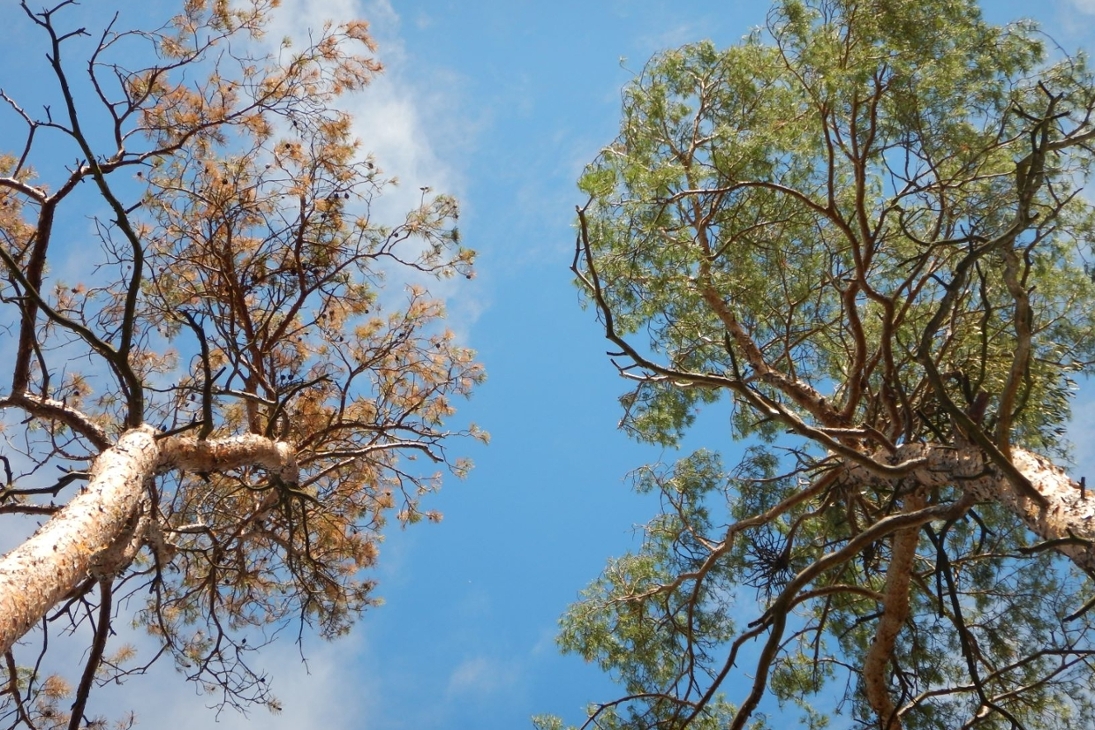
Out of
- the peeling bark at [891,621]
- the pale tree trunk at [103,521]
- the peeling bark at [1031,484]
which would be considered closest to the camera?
the pale tree trunk at [103,521]

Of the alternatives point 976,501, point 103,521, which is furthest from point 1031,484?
point 103,521

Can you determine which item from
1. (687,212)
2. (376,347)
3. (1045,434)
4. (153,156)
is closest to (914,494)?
(1045,434)

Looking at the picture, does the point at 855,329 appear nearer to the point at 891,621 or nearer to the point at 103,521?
the point at 891,621

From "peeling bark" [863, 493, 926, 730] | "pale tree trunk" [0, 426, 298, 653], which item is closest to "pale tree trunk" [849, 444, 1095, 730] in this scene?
"peeling bark" [863, 493, 926, 730]

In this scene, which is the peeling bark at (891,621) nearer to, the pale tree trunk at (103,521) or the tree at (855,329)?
the tree at (855,329)

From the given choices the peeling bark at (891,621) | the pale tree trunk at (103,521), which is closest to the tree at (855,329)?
the peeling bark at (891,621)

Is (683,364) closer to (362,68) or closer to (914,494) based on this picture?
(914,494)

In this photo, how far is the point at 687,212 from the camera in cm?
598

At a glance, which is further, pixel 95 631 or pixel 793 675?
pixel 793 675

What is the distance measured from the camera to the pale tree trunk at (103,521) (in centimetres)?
288

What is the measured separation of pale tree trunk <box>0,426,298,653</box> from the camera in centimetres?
288

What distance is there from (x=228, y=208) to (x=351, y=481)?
2382 millimetres

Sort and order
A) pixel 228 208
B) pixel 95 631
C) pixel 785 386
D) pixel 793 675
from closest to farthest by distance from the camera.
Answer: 1. pixel 95 631
2. pixel 785 386
3. pixel 228 208
4. pixel 793 675

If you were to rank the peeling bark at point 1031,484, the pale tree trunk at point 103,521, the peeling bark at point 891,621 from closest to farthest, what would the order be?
the pale tree trunk at point 103,521 → the peeling bark at point 1031,484 → the peeling bark at point 891,621
